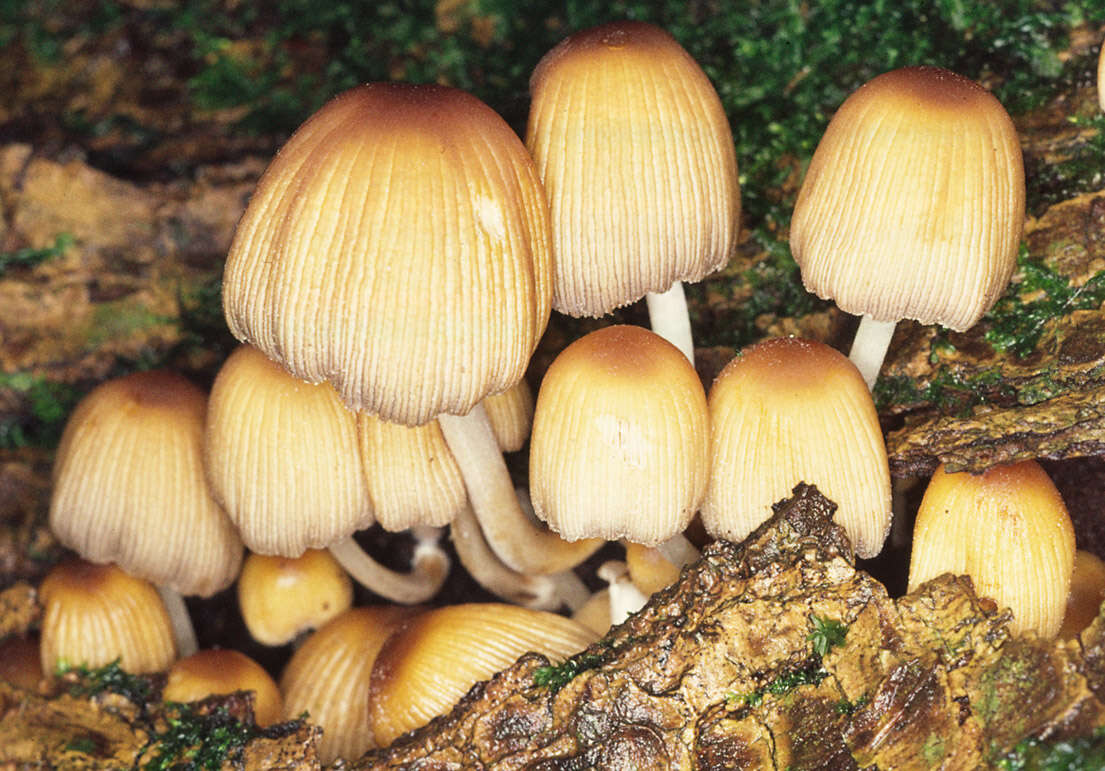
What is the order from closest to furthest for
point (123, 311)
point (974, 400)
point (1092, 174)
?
point (974, 400) < point (1092, 174) < point (123, 311)

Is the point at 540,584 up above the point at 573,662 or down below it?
below

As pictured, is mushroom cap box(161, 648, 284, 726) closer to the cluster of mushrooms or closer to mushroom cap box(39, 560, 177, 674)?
the cluster of mushrooms

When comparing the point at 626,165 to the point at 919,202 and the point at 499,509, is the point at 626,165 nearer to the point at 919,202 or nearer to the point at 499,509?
the point at 919,202

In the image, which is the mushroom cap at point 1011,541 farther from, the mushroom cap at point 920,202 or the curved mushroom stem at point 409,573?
the curved mushroom stem at point 409,573

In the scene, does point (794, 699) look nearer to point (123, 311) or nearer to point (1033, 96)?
point (1033, 96)

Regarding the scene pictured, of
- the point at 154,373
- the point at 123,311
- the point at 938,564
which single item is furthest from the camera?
the point at 123,311

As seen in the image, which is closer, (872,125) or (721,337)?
(872,125)

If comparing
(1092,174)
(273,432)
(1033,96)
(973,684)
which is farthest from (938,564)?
(273,432)
